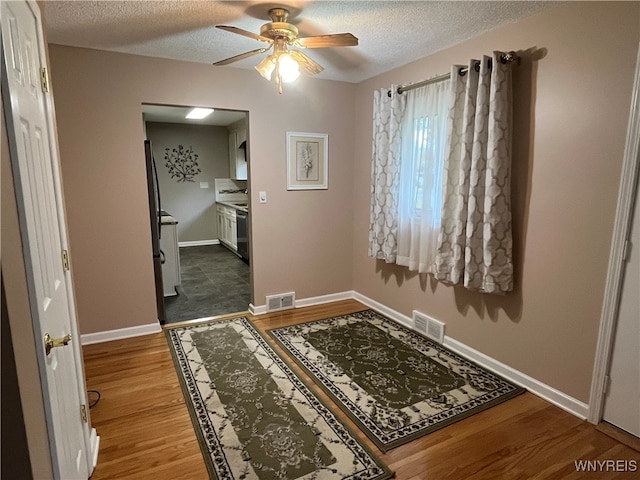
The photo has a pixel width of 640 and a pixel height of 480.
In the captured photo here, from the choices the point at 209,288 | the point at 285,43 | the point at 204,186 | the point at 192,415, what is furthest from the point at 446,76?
the point at 204,186

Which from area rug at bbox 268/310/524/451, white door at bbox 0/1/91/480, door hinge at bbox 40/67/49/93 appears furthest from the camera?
area rug at bbox 268/310/524/451

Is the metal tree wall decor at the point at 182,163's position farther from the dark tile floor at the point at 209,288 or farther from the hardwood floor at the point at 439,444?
the hardwood floor at the point at 439,444

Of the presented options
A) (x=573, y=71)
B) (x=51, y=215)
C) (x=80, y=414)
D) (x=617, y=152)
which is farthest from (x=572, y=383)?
(x=51, y=215)

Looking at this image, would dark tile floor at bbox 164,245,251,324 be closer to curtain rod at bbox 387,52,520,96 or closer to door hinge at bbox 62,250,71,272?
door hinge at bbox 62,250,71,272

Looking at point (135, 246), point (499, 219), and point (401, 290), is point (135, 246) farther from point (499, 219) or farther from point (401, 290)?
point (499, 219)

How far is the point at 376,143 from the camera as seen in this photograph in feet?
11.6

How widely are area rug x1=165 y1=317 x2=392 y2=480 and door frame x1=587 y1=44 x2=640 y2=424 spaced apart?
1368mm

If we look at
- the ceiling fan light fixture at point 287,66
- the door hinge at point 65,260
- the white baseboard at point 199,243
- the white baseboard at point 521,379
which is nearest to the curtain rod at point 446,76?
the ceiling fan light fixture at point 287,66

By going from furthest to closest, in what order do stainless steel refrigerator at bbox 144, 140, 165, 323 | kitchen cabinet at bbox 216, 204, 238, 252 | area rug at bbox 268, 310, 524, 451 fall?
1. kitchen cabinet at bbox 216, 204, 238, 252
2. stainless steel refrigerator at bbox 144, 140, 165, 323
3. area rug at bbox 268, 310, 524, 451

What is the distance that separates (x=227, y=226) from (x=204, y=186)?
109 cm

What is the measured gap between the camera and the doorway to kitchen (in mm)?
5848

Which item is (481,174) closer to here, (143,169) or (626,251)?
(626,251)

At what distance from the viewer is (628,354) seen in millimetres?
2023

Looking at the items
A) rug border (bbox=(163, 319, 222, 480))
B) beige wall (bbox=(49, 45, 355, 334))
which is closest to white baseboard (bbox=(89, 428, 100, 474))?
rug border (bbox=(163, 319, 222, 480))
